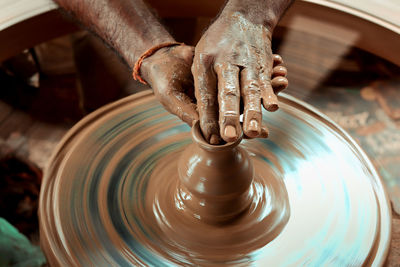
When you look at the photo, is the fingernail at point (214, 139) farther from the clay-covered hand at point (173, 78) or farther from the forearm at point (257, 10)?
the forearm at point (257, 10)

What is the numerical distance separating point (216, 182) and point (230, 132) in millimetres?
254

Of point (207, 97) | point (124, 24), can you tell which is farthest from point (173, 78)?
point (124, 24)

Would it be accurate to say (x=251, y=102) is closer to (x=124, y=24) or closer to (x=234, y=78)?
(x=234, y=78)

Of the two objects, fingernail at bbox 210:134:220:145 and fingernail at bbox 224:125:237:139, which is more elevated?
fingernail at bbox 224:125:237:139

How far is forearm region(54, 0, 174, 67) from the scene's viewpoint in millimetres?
1549

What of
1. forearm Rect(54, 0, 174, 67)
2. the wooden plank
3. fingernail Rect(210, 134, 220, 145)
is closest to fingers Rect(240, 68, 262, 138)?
fingernail Rect(210, 134, 220, 145)

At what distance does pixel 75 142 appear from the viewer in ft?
5.00

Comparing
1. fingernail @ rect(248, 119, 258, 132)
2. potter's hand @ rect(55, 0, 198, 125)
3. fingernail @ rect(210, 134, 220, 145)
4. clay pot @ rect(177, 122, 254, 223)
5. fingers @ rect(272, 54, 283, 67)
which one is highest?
fingernail @ rect(248, 119, 258, 132)

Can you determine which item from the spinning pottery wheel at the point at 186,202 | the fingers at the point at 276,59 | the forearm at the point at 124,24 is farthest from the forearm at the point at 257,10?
the spinning pottery wheel at the point at 186,202

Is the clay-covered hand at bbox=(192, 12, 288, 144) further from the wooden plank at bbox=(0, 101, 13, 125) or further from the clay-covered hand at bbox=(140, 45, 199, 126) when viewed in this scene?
the wooden plank at bbox=(0, 101, 13, 125)

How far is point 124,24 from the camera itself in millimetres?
1618

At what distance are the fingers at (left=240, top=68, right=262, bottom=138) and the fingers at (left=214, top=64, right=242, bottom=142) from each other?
2 centimetres

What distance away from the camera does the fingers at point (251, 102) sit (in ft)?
3.09

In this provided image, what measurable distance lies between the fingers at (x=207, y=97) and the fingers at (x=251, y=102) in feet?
0.27
